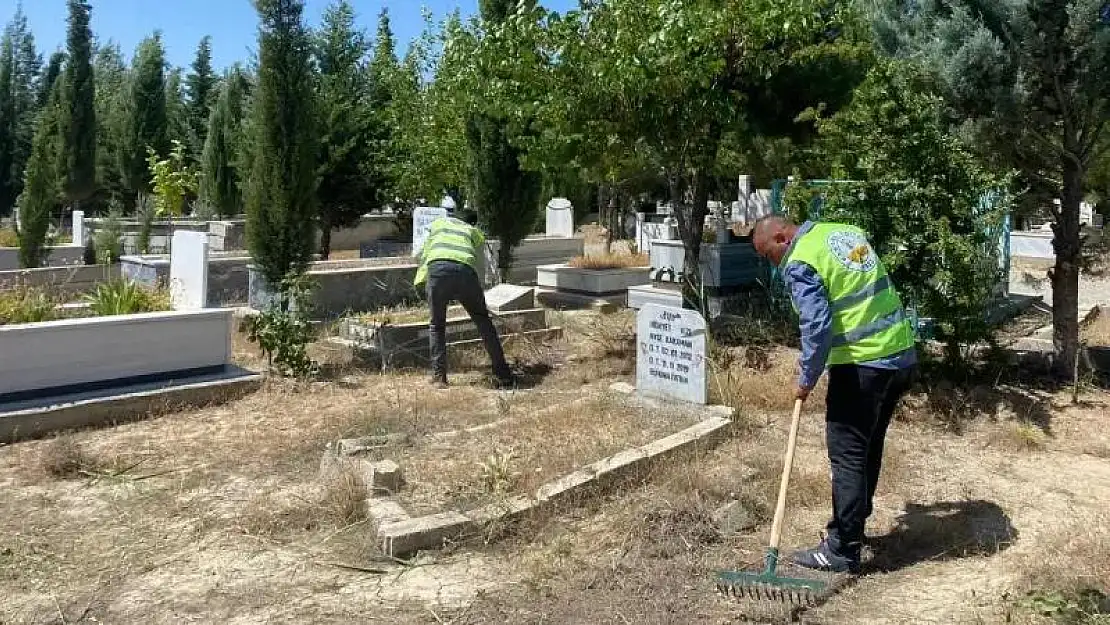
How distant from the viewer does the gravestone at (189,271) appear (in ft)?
30.3

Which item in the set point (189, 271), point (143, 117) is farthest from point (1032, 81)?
point (143, 117)

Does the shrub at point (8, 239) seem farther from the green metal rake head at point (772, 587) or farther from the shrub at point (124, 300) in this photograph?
the green metal rake head at point (772, 587)

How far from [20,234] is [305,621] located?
1363 centimetres

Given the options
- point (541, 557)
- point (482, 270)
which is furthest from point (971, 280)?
point (482, 270)

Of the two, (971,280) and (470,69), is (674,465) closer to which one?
(971,280)

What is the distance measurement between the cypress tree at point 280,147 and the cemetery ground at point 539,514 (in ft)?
7.03

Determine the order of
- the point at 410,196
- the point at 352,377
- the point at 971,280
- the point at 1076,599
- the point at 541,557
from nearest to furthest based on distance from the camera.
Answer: the point at 1076,599 → the point at 541,557 → the point at 971,280 → the point at 352,377 → the point at 410,196

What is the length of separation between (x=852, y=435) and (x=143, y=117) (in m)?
28.0

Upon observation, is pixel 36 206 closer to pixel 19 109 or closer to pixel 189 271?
pixel 189 271

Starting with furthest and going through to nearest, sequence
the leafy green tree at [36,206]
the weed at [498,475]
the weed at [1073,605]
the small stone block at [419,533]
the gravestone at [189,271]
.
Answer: the leafy green tree at [36,206]
the gravestone at [189,271]
the weed at [498,475]
the small stone block at [419,533]
the weed at [1073,605]

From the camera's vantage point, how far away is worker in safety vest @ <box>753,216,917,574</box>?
4.39 meters

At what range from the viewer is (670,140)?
9484 mm

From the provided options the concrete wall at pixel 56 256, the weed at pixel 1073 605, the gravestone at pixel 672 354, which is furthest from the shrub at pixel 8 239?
the weed at pixel 1073 605

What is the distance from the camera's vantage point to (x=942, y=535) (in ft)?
16.2
